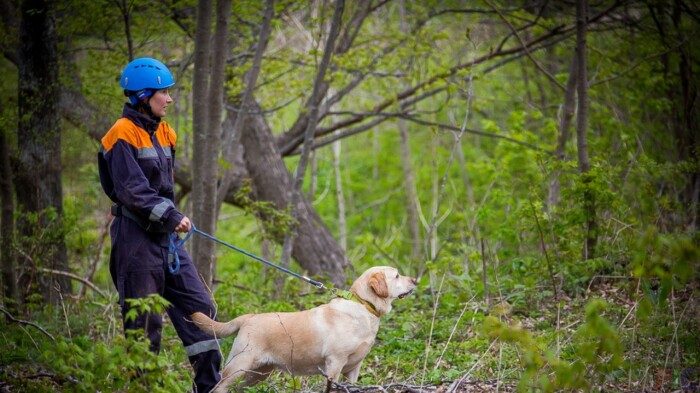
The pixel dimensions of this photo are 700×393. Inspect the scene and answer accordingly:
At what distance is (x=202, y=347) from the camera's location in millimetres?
6117

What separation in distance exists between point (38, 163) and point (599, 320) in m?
7.66

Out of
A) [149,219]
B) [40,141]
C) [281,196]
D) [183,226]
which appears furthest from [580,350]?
[281,196]

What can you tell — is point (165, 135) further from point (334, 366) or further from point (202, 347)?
point (334, 366)

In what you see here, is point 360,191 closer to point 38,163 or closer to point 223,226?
point 223,226

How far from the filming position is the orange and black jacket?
566cm

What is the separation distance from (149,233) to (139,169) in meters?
0.53

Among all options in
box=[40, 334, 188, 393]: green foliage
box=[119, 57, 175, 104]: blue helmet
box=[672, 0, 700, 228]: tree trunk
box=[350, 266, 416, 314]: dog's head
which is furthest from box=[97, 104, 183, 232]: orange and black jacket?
box=[672, 0, 700, 228]: tree trunk

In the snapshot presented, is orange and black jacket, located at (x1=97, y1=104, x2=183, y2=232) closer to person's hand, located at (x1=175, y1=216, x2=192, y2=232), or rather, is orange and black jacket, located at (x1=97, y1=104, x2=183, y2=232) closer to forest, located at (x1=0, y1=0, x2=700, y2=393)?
person's hand, located at (x1=175, y1=216, x2=192, y2=232)

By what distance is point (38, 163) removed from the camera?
973 centimetres

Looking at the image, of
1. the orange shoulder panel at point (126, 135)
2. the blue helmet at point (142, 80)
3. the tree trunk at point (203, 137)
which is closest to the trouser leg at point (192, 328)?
the orange shoulder panel at point (126, 135)

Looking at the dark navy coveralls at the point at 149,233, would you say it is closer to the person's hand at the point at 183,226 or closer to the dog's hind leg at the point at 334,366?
the person's hand at the point at 183,226

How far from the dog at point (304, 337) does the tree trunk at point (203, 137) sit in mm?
2632

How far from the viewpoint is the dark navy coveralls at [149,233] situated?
18.7 feet

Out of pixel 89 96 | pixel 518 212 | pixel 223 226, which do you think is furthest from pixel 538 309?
pixel 223 226
